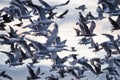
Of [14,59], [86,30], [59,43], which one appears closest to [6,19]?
[14,59]

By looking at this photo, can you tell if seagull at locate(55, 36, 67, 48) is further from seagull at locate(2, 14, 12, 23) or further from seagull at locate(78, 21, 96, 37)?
seagull at locate(2, 14, 12, 23)

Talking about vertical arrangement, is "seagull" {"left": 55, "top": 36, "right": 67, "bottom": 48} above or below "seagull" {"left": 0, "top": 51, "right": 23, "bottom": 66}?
above

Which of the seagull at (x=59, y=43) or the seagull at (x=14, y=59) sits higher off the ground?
the seagull at (x=59, y=43)

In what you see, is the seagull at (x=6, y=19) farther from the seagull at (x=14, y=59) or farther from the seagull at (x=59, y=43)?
the seagull at (x=59, y=43)

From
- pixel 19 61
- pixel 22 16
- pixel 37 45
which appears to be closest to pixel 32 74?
pixel 19 61

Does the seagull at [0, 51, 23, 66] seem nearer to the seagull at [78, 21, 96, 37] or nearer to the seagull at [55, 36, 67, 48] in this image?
the seagull at [55, 36, 67, 48]

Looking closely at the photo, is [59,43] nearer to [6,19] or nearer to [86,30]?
[6,19]

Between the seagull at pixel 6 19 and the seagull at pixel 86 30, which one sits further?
the seagull at pixel 6 19

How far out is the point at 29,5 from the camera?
1235 inches

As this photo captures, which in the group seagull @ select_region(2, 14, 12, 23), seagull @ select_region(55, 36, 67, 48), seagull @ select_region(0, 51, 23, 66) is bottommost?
seagull @ select_region(0, 51, 23, 66)

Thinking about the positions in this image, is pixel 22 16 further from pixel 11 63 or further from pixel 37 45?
pixel 37 45

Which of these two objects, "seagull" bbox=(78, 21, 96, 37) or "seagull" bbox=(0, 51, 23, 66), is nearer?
"seagull" bbox=(78, 21, 96, 37)

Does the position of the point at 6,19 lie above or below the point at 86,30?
above

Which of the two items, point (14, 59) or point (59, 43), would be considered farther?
point (59, 43)
